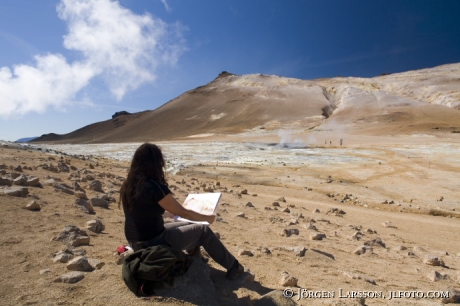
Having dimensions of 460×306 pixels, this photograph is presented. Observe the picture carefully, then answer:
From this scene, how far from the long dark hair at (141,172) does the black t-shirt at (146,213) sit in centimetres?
8

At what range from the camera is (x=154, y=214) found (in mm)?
3592

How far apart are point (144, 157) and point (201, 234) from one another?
3.38 feet

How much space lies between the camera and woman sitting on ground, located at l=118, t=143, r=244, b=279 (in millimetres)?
3520

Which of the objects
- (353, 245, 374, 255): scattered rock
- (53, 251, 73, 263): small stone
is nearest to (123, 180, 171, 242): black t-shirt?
(53, 251, 73, 263): small stone

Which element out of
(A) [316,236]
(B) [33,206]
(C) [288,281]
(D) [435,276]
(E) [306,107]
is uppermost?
(E) [306,107]

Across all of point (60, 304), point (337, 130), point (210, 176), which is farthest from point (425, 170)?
point (337, 130)

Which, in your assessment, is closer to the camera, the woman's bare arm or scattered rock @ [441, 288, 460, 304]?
the woman's bare arm

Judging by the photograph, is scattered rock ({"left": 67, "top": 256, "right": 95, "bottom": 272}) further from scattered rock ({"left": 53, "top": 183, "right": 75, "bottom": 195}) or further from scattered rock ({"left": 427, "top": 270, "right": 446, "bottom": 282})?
scattered rock ({"left": 427, "top": 270, "right": 446, "bottom": 282})

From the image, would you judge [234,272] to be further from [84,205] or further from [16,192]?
[16,192]

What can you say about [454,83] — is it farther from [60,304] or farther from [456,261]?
[60,304]

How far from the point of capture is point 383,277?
4785 millimetres

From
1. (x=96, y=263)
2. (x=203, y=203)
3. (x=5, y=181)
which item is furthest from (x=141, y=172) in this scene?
(x=5, y=181)

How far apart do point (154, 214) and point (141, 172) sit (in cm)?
45

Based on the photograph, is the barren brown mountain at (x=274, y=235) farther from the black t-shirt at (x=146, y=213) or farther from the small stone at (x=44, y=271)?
the black t-shirt at (x=146, y=213)
